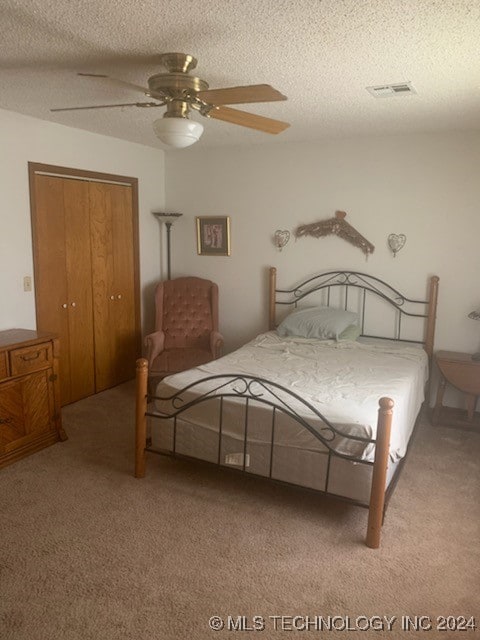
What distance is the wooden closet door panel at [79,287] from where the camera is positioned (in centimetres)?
412

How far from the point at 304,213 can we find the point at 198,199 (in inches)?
46.9

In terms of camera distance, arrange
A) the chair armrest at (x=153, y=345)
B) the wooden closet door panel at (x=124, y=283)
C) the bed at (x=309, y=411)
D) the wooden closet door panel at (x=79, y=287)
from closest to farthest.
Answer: the bed at (x=309, y=411)
the wooden closet door panel at (x=79, y=287)
the chair armrest at (x=153, y=345)
the wooden closet door panel at (x=124, y=283)

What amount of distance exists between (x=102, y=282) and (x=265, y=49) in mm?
2817

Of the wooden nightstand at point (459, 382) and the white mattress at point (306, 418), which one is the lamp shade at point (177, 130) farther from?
the wooden nightstand at point (459, 382)

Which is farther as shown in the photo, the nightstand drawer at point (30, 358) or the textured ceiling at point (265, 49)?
the nightstand drawer at point (30, 358)

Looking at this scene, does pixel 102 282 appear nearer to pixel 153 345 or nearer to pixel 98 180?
pixel 153 345

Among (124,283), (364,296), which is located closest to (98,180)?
(124,283)

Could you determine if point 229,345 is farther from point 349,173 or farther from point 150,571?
point 150,571

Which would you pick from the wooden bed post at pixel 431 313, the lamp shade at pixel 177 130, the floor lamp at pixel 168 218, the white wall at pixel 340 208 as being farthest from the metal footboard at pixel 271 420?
the floor lamp at pixel 168 218

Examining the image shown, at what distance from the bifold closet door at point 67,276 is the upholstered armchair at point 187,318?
66 centimetres

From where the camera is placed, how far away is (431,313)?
4039 millimetres

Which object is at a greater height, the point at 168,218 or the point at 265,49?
the point at 265,49

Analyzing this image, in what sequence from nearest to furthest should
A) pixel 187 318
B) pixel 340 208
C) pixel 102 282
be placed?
1. pixel 340 208
2. pixel 102 282
3. pixel 187 318

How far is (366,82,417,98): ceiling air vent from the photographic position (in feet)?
9.00
